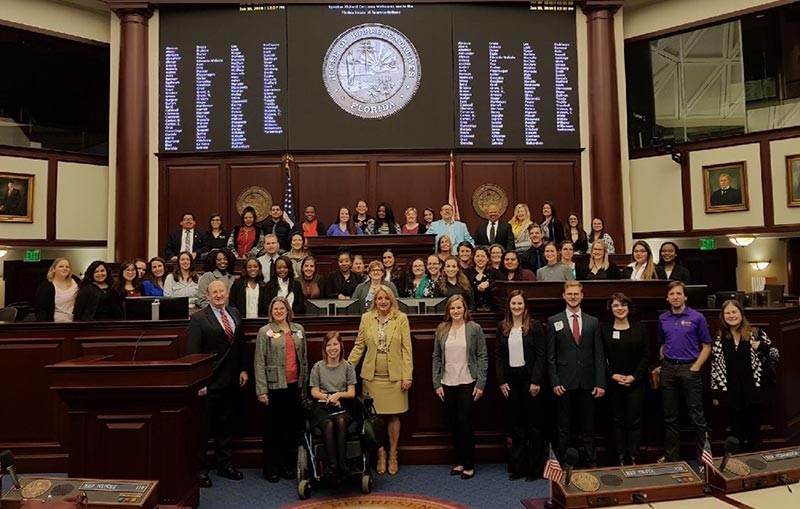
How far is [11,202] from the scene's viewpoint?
9.44 meters

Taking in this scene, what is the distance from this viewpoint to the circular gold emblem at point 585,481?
2.86m

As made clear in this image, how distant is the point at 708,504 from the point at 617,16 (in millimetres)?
9411

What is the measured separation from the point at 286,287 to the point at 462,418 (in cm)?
202

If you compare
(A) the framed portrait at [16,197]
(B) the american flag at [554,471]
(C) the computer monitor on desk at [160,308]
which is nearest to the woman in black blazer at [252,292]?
(C) the computer monitor on desk at [160,308]

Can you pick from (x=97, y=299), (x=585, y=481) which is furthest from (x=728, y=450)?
(x=97, y=299)

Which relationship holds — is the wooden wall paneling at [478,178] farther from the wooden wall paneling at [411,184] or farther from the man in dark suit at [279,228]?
the man in dark suit at [279,228]

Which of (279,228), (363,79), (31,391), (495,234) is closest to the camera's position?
(31,391)

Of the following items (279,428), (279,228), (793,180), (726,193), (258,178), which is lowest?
(279,428)

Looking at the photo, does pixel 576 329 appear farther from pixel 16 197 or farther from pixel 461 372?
pixel 16 197

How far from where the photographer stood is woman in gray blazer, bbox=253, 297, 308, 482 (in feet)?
15.9

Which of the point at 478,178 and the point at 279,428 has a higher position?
the point at 478,178

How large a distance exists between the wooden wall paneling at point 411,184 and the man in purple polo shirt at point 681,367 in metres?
5.37

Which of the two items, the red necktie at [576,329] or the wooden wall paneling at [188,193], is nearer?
the red necktie at [576,329]

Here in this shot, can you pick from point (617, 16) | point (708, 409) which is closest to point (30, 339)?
point (708, 409)
